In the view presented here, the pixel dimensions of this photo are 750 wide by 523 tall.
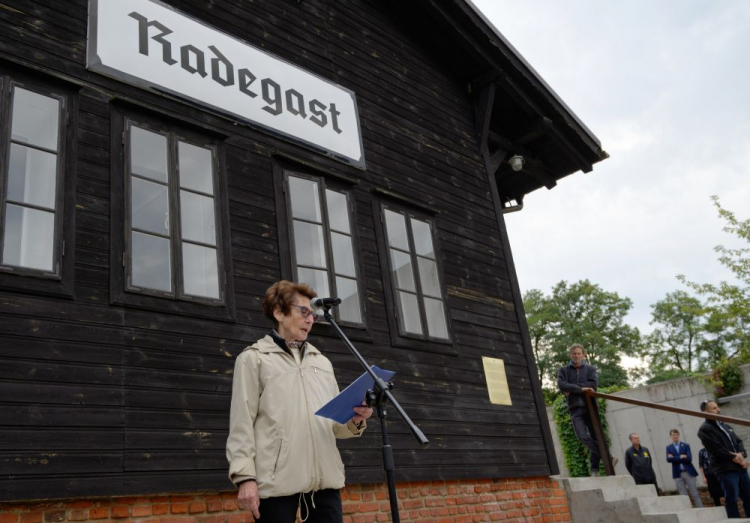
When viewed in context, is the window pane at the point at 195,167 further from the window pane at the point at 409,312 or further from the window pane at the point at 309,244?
the window pane at the point at 409,312

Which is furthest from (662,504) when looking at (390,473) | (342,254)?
(390,473)

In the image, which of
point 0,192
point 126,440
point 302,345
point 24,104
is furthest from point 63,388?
point 24,104

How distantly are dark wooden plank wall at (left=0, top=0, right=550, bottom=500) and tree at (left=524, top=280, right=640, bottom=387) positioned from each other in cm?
3161

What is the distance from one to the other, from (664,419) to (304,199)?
10823 mm

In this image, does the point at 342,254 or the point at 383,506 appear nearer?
the point at 383,506

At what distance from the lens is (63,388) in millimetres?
3988

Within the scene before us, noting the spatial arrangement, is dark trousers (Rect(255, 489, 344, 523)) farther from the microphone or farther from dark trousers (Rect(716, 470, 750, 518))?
dark trousers (Rect(716, 470, 750, 518))

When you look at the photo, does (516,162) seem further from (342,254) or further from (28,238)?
(28,238)

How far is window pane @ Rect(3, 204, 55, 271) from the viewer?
408 centimetres

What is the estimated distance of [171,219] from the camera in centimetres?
493

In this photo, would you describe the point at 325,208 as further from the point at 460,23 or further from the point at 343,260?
the point at 460,23

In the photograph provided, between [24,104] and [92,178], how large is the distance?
1.98 ft

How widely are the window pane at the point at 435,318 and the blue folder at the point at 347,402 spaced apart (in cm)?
355

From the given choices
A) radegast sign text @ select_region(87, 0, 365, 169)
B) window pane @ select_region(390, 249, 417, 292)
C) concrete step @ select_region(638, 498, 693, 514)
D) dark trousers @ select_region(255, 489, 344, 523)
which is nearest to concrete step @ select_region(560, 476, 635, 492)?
concrete step @ select_region(638, 498, 693, 514)
